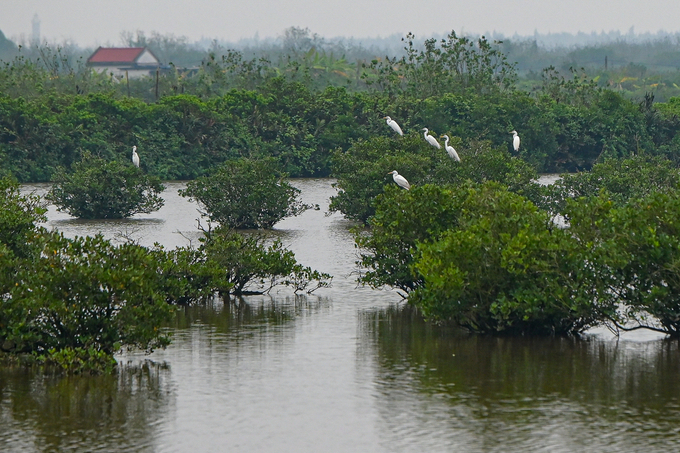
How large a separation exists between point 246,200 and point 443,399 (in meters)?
17.6

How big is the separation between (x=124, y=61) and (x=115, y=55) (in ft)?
7.23

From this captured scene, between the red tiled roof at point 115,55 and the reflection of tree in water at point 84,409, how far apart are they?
102 meters

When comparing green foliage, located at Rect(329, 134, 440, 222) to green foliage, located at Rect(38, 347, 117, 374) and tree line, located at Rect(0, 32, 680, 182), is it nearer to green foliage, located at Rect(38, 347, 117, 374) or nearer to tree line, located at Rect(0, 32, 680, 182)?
tree line, located at Rect(0, 32, 680, 182)

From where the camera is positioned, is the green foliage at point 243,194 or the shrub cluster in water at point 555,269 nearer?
the shrub cluster in water at point 555,269

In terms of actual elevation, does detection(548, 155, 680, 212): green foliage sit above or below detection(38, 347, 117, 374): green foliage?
above

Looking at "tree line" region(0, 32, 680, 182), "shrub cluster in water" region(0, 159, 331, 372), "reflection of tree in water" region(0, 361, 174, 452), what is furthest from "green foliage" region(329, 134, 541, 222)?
"reflection of tree in water" region(0, 361, 174, 452)

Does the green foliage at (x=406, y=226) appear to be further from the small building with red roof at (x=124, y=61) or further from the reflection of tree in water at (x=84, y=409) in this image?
the small building with red roof at (x=124, y=61)

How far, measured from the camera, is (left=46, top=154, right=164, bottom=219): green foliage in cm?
3212

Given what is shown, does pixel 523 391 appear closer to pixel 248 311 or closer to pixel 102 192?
pixel 248 311

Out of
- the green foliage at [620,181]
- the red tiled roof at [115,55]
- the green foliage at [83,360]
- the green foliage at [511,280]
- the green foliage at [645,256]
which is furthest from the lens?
the red tiled roof at [115,55]

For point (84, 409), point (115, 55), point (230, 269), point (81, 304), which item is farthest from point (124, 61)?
point (84, 409)

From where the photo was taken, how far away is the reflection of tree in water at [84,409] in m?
10.7

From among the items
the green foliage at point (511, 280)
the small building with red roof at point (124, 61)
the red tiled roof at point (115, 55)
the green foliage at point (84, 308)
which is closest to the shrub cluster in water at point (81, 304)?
the green foliage at point (84, 308)

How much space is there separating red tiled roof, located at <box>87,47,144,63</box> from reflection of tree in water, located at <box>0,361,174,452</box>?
10186cm
